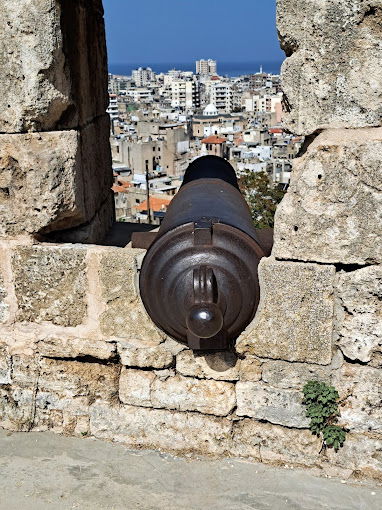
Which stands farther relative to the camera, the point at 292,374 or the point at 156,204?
the point at 156,204

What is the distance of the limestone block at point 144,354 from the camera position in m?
3.46

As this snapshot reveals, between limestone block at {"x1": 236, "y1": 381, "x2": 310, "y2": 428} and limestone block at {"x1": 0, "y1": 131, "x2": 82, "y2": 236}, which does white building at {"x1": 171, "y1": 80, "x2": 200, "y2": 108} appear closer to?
limestone block at {"x1": 0, "y1": 131, "x2": 82, "y2": 236}

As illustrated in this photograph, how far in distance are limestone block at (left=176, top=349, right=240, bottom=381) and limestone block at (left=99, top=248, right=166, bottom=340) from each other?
0.18 metres

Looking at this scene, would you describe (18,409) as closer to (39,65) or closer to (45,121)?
(45,121)

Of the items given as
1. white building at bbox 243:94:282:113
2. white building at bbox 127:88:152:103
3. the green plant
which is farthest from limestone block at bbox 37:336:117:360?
white building at bbox 127:88:152:103

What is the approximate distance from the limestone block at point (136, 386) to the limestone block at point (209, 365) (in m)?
0.20

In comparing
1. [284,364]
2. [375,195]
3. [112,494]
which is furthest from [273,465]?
[375,195]

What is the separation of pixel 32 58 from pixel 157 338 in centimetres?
162

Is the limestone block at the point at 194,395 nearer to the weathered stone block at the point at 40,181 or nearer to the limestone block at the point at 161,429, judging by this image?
the limestone block at the point at 161,429

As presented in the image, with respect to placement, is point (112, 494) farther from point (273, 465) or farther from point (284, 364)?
point (284, 364)

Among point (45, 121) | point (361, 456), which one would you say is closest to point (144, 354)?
point (361, 456)

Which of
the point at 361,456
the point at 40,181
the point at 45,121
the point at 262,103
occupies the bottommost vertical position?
the point at 361,456

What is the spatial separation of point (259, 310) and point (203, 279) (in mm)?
487

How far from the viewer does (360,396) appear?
321 centimetres
